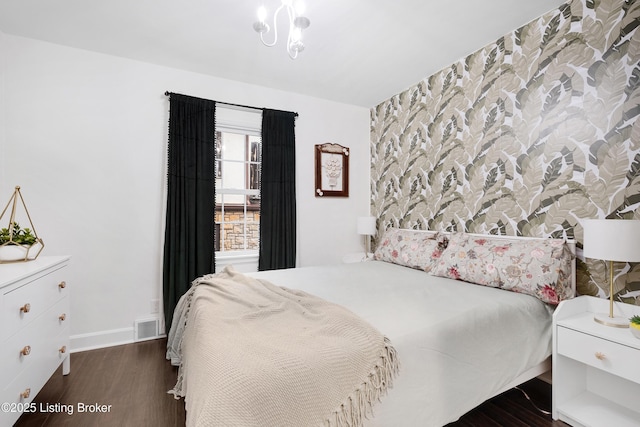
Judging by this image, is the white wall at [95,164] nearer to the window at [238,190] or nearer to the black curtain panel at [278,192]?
the window at [238,190]

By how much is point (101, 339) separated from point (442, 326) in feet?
9.45

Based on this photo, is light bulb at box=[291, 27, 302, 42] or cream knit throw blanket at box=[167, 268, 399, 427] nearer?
cream knit throw blanket at box=[167, 268, 399, 427]

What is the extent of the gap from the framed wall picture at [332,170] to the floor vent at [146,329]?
7.25 feet

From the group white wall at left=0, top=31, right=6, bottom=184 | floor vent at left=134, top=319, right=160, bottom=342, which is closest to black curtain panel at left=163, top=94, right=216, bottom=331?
floor vent at left=134, top=319, right=160, bottom=342

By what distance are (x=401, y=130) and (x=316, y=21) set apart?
5.59 ft

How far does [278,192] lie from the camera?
3.39 metres

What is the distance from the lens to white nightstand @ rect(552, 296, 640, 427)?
151 cm

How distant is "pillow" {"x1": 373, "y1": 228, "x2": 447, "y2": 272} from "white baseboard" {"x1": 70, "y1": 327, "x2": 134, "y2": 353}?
256 cm

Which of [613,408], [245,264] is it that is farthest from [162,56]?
[613,408]

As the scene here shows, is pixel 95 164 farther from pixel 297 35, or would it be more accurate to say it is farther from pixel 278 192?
pixel 297 35

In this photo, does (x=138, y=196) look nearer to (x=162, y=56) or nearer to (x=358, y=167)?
(x=162, y=56)

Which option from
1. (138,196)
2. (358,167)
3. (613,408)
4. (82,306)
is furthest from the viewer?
(358,167)

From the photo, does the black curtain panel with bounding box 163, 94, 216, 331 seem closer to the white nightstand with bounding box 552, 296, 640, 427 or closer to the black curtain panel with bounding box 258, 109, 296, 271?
the black curtain panel with bounding box 258, 109, 296, 271

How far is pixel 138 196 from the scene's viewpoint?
9.23 feet
